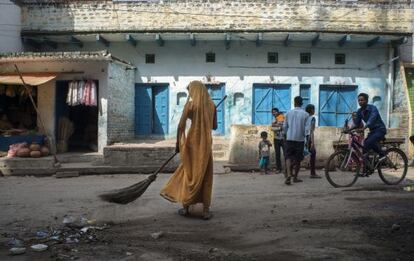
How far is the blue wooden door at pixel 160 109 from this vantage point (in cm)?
1666

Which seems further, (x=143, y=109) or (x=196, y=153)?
(x=143, y=109)

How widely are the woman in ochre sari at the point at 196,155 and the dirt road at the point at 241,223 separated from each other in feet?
1.04

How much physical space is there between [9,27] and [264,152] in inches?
434

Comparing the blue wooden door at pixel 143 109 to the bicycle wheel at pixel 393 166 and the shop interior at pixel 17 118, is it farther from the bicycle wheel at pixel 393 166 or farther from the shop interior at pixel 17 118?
the bicycle wheel at pixel 393 166

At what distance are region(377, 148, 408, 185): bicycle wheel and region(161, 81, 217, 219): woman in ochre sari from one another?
4196 mm

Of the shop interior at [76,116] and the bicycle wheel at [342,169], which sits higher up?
the shop interior at [76,116]

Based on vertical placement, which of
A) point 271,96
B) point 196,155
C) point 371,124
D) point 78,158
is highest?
point 271,96

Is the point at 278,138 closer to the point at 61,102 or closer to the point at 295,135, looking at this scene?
the point at 295,135

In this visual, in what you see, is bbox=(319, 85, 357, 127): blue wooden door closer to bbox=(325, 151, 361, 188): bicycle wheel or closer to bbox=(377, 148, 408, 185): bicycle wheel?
bbox=(377, 148, 408, 185): bicycle wheel

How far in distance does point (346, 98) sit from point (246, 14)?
505cm

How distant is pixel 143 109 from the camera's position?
54.4 ft

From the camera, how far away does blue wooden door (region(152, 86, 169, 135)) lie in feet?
54.6

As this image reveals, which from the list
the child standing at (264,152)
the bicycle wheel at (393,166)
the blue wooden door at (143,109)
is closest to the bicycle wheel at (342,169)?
the bicycle wheel at (393,166)

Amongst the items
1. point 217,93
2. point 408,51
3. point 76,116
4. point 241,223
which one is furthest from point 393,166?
point 76,116
